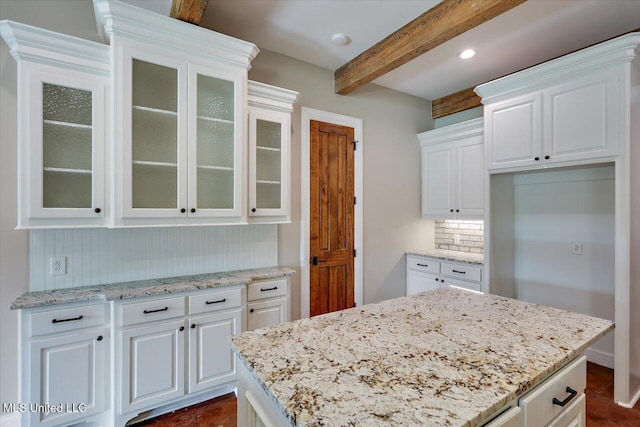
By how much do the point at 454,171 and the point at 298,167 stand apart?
1.89m

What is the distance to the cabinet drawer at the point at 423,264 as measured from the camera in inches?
137

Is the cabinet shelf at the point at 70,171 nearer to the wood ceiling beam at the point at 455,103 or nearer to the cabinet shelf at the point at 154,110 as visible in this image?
the cabinet shelf at the point at 154,110

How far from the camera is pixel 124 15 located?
1850mm

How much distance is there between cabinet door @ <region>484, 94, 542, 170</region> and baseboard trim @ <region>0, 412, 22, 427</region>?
4169 millimetres

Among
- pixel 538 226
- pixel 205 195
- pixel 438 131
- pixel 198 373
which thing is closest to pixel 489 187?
pixel 538 226

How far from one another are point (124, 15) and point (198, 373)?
2.39 metres

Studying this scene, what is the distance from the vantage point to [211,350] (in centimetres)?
221

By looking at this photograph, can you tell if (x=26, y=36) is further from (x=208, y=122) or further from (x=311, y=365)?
(x=311, y=365)

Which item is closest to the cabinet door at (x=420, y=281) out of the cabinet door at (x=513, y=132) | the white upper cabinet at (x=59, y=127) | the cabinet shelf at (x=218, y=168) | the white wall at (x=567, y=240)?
the white wall at (x=567, y=240)

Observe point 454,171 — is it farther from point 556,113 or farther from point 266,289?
point 266,289

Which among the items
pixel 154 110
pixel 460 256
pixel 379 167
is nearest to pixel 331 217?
pixel 379 167

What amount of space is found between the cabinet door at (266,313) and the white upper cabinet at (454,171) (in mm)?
2288

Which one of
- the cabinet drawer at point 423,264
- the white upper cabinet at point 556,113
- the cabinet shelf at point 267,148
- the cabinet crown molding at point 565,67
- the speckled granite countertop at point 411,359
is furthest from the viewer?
the cabinet drawer at point 423,264

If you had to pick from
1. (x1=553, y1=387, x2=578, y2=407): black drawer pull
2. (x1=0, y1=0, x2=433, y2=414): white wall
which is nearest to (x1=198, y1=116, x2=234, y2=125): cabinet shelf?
(x1=0, y1=0, x2=433, y2=414): white wall
